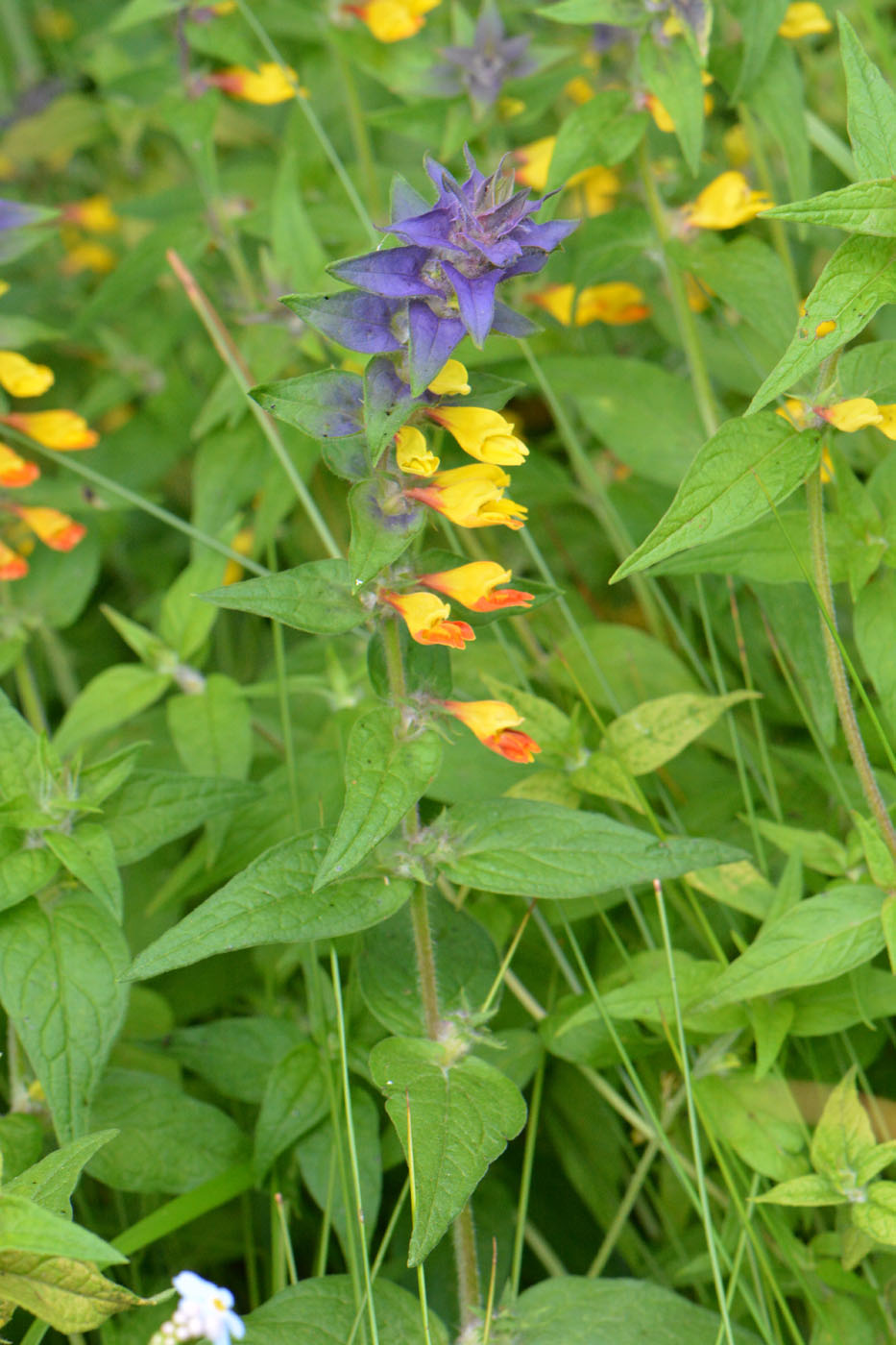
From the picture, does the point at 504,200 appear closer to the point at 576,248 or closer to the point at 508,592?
the point at 508,592

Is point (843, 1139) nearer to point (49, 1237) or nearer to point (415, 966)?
point (415, 966)

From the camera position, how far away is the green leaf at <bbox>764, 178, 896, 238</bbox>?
2.91ft

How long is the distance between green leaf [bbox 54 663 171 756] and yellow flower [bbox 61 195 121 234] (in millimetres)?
1187

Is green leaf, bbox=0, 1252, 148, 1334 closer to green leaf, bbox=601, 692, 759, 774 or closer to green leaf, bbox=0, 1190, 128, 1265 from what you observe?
green leaf, bbox=0, 1190, 128, 1265

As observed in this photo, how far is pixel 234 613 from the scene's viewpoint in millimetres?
2088

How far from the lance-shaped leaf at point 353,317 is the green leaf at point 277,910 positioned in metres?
0.40

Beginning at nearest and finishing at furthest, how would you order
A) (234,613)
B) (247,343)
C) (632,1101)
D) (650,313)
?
(632,1101) → (247,343) → (650,313) → (234,613)

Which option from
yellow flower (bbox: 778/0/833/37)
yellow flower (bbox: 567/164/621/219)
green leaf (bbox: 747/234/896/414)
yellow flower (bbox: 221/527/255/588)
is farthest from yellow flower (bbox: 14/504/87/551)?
yellow flower (bbox: 778/0/833/37)

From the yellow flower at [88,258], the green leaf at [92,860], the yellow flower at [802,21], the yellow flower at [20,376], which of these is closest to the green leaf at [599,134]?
the yellow flower at [802,21]

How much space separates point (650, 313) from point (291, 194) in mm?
596

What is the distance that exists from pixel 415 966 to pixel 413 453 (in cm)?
53

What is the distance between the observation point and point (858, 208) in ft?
2.99

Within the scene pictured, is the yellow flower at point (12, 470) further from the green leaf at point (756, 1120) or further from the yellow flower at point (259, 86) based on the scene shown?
the green leaf at point (756, 1120)

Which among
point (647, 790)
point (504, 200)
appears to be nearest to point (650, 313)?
point (647, 790)
